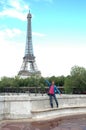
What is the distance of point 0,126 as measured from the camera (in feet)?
51.9

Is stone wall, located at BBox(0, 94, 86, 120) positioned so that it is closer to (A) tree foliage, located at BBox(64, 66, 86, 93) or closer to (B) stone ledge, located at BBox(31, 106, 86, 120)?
(B) stone ledge, located at BBox(31, 106, 86, 120)

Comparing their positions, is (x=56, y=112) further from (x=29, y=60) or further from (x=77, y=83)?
(x=29, y=60)

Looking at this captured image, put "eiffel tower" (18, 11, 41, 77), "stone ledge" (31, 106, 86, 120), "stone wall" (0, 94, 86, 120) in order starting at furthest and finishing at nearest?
"eiffel tower" (18, 11, 41, 77)
"stone ledge" (31, 106, 86, 120)
"stone wall" (0, 94, 86, 120)

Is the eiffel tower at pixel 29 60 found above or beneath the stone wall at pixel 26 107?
above

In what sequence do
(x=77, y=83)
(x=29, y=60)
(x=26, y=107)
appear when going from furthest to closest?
(x=29, y=60) → (x=77, y=83) → (x=26, y=107)

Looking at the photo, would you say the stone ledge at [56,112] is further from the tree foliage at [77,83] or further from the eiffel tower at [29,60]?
the eiffel tower at [29,60]

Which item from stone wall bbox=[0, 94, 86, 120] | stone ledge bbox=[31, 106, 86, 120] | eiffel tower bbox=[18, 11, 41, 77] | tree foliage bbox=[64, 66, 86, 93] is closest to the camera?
stone wall bbox=[0, 94, 86, 120]

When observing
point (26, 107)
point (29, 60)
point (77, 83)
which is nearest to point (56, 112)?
point (26, 107)

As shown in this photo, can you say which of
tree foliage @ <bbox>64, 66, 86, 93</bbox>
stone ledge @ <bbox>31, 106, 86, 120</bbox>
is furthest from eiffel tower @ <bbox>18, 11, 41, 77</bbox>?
stone ledge @ <bbox>31, 106, 86, 120</bbox>

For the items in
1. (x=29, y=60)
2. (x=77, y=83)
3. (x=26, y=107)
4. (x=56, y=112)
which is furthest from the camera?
(x=29, y=60)

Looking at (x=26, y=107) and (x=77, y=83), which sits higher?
(x=77, y=83)

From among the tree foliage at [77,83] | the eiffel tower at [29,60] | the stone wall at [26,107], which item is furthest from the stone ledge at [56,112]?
the eiffel tower at [29,60]

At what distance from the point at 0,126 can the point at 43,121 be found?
A: 2.83 meters

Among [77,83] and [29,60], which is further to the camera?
[29,60]
